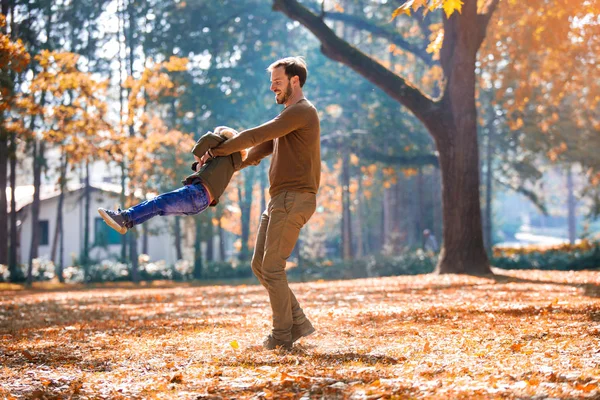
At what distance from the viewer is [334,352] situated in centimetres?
690

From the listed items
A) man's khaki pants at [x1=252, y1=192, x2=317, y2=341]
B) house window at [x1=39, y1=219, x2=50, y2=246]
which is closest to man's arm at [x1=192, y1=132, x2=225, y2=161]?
man's khaki pants at [x1=252, y1=192, x2=317, y2=341]

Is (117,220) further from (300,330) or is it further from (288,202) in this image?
(300,330)

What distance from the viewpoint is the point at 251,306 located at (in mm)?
13000

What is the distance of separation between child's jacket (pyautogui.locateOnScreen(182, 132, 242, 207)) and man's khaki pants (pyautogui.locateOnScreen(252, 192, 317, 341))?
48cm

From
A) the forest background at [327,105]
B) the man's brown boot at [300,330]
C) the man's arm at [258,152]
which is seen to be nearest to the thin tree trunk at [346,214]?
the forest background at [327,105]

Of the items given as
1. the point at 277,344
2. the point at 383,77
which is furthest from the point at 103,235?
the point at 277,344

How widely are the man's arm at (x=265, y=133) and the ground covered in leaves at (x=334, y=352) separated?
1.74 m

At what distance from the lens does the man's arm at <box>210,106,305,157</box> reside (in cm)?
677

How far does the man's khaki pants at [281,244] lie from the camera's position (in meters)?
7.03

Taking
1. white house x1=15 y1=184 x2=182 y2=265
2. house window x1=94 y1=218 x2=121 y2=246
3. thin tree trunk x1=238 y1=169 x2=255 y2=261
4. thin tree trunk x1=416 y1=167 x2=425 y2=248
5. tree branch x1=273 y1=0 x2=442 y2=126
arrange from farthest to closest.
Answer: white house x1=15 y1=184 x2=182 y2=265 < house window x1=94 y1=218 x2=121 y2=246 < thin tree trunk x1=238 y1=169 x2=255 y2=261 < thin tree trunk x1=416 y1=167 x2=425 y2=248 < tree branch x1=273 y1=0 x2=442 y2=126

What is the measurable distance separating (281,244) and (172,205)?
0.99 metres

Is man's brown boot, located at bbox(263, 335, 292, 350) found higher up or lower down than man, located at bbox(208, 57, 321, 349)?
lower down

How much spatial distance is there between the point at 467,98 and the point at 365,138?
58.1ft

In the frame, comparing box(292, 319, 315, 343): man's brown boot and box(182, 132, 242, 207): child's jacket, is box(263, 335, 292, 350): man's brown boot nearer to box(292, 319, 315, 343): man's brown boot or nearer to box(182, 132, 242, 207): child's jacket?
box(292, 319, 315, 343): man's brown boot
